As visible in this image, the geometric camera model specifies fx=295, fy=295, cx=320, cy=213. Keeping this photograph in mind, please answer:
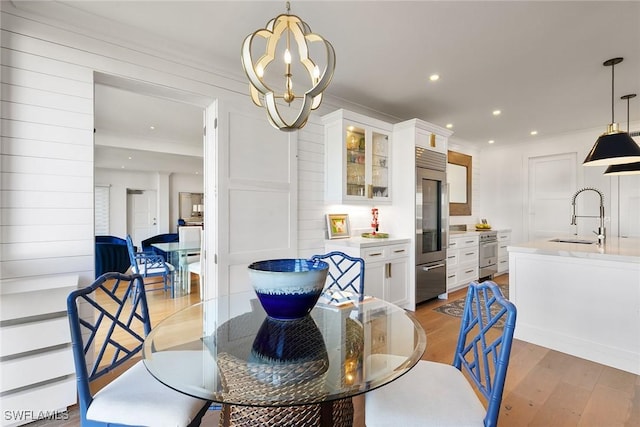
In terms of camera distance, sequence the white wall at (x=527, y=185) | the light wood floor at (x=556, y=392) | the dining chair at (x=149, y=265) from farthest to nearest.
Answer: the white wall at (x=527, y=185) < the dining chair at (x=149, y=265) < the light wood floor at (x=556, y=392)

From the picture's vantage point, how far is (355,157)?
3531 millimetres

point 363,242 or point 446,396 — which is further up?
point 363,242

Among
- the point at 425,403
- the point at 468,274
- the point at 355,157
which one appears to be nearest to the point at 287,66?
the point at 425,403

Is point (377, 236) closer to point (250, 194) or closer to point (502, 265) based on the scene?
point (250, 194)

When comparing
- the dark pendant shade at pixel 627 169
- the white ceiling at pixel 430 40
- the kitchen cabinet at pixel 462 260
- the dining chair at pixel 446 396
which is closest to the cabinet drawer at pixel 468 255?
the kitchen cabinet at pixel 462 260

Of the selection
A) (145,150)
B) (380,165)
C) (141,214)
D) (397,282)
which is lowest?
(397,282)

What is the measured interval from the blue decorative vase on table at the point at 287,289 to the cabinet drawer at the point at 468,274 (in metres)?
4.03

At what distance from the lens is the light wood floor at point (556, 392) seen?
177 centimetres

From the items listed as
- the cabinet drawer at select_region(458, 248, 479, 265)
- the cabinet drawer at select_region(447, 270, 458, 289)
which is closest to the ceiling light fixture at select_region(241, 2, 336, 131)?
the cabinet drawer at select_region(447, 270, 458, 289)

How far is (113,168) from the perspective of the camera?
25.1 feet

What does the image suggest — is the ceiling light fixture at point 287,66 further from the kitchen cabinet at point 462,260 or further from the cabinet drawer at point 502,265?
the cabinet drawer at point 502,265

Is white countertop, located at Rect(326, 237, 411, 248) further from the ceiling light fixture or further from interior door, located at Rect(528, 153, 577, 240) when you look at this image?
interior door, located at Rect(528, 153, 577, 240)

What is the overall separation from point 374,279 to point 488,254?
3.08 m

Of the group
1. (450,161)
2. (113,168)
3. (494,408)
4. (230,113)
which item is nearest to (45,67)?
(230,113)
